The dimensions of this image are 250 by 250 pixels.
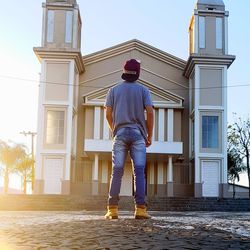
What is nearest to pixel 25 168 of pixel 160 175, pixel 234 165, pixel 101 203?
pixel 234 165

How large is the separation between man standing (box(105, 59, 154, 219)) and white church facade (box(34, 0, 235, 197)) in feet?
87.1

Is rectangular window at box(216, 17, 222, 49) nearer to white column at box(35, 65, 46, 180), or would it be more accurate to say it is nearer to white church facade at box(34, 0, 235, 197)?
white church facade at box(34, 0, 235, 197)

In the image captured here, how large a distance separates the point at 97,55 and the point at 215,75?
875 cm

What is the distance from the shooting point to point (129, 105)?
19.6 ft

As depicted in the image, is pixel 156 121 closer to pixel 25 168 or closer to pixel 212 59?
pixel 212 59


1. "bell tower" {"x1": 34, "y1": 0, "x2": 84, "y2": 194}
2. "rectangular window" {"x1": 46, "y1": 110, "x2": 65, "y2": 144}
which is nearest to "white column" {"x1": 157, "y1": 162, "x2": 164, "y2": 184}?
"bell tower" {"x1": 34, "y1": 0, "x2": 84, "y2": 194}

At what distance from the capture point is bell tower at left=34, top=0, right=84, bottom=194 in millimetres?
32562

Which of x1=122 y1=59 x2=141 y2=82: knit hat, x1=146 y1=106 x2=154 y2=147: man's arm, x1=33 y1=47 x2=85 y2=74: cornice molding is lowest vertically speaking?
x1=146 y1=106 x2=154 y2=147: man's arm

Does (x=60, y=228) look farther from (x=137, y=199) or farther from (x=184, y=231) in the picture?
(x=137, y=199)

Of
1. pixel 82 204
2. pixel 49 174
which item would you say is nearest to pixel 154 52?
Result: pixel 49 174

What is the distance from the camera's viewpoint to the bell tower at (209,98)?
3362cm

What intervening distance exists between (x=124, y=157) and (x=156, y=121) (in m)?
29.5

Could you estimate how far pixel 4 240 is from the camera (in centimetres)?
362

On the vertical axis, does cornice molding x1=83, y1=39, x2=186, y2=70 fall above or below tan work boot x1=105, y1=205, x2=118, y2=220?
above
